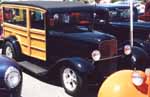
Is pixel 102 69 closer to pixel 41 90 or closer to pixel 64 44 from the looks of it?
pixel 64 44

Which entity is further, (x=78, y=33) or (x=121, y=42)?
(x=121, y=42)

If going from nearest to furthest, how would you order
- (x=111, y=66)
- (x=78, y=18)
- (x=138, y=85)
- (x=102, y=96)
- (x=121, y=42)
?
1. (x=138, y=85)
2. (x=102, y=96)
3. (x=111, y=66)
4. (x=78, y=18)
5. (x=121, y=42)

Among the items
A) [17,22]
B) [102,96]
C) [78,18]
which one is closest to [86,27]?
[78,18]

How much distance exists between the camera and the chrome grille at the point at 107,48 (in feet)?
22.3

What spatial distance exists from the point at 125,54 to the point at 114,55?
0.26 m

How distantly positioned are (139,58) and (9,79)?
381cm

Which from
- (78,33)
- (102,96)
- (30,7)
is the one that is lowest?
(102,96)

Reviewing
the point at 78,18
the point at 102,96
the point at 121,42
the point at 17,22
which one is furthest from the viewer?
the point at 121,42

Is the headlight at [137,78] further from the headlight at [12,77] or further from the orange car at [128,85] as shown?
the headlight at [12,77]

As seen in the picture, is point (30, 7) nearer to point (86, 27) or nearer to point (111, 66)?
point (86, 27)

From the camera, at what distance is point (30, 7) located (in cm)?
754

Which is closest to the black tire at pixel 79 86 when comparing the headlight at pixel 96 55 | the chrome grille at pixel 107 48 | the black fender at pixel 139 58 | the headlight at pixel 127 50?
the headlight at pixel 96 55

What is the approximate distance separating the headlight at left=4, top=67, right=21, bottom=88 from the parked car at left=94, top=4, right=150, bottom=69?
366 cm

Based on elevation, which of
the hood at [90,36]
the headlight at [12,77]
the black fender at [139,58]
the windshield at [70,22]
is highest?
the windshield at [70,22]
